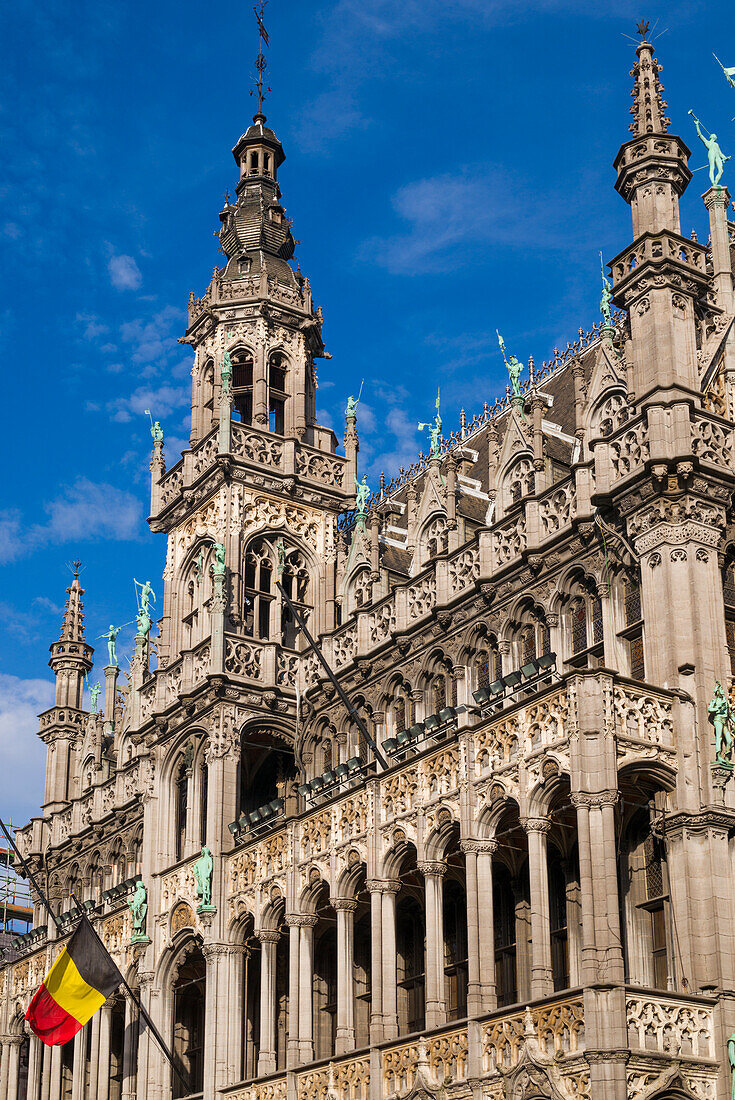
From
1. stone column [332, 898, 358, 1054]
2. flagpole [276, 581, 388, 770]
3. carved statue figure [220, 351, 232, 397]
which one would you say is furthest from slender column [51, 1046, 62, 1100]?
carved statue figure [220, 351, 232, 397]

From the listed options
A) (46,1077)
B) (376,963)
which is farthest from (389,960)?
(46,1077)

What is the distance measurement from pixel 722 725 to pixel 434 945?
25.6 ft

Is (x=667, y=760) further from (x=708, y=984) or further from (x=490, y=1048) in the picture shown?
(x=490, y=1048)

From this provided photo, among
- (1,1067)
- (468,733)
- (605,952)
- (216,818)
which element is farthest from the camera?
(1,1067)

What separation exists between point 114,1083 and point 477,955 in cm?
2372

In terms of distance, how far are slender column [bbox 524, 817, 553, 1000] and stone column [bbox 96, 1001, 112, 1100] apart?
21.9m

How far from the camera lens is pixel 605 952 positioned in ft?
95.0

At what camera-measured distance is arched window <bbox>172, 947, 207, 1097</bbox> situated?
45781 mm

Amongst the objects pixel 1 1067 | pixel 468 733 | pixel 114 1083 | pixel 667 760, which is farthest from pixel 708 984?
pixel 1 1067

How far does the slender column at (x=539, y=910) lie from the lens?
30.6 meters

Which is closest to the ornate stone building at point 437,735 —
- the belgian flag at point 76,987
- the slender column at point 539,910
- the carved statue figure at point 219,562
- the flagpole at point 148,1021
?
the slender column at point 539,910

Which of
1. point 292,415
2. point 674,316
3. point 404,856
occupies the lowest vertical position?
point 404,856

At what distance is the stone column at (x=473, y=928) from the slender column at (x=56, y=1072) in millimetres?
24553

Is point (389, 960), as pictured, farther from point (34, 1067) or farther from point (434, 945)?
point (34, 1067)
